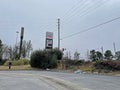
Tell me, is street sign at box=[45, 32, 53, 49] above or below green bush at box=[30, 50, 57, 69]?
above

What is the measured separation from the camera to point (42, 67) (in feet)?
217

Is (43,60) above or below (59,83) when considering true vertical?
above

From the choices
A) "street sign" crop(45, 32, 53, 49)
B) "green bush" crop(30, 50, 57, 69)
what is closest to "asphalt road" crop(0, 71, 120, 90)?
"green bush" crop(30, 50, 57, 69)

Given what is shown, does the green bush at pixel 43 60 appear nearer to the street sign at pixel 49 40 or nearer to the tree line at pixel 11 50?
the street sign at pixel 49 40

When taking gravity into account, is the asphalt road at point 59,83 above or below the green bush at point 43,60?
below

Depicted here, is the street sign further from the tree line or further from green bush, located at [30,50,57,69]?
the tree line

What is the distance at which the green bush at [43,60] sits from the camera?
65625 mm

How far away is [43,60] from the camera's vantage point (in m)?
65.9

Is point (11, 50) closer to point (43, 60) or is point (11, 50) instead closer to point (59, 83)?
point (43, 60)

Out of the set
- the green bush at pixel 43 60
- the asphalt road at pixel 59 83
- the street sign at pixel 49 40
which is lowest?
the asphalt road at pixel 59 83

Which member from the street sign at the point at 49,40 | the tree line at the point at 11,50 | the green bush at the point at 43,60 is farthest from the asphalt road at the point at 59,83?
the tree line at the point at 11,50

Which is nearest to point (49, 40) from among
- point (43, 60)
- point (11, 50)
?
point (43, 60)

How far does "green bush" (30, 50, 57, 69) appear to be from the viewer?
6562 centimetres

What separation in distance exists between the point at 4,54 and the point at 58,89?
10311cm
